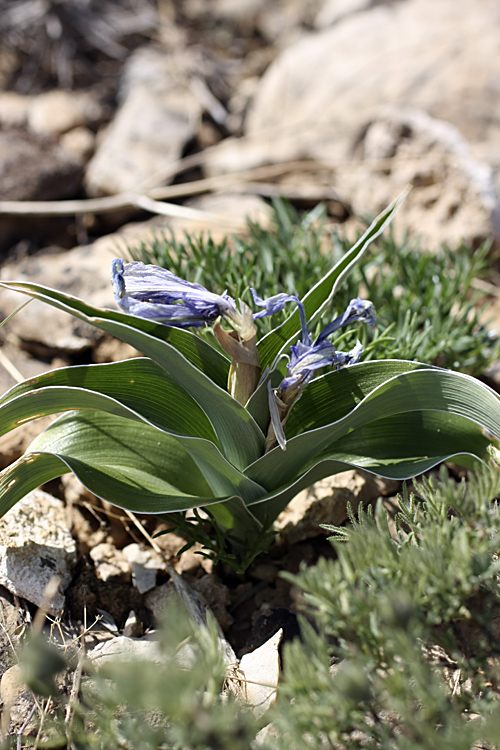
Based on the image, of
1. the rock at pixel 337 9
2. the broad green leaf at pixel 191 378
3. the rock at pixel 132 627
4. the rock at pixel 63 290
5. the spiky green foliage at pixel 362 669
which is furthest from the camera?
the rock at pixel 337 9

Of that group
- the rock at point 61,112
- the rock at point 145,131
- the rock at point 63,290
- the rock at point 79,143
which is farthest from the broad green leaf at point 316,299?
the rock at point 61,112

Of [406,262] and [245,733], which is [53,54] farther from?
[245,733]

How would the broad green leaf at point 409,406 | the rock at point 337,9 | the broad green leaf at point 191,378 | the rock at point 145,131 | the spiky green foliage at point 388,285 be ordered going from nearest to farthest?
the broad green leaf at point 191,378 < the broad green leaf at point 409,406 < the spiky green foliage at point 388,285 < the rock at point 145,131 < the rock at point 337,9

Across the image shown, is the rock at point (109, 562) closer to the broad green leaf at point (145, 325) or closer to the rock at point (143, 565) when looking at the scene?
the rock at point (143, 565)

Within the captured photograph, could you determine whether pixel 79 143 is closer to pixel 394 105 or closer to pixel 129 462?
pixel 394 105

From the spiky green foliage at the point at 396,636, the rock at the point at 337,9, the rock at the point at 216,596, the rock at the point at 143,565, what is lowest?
the rock at the point at 216,596

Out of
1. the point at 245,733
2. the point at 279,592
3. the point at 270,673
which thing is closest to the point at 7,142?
the point at 279,592

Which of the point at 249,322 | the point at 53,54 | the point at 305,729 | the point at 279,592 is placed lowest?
the point at 279,592
